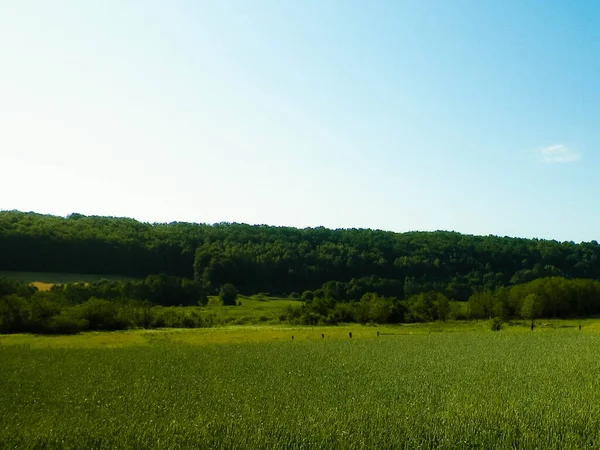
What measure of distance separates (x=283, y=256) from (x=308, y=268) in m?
7.06

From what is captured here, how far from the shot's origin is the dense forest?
112312 millimetres

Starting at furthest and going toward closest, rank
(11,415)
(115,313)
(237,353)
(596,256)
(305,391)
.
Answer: (596,256) < (115,313) < (237,353) < (305,391) < (11,415)

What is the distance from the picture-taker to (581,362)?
117ft

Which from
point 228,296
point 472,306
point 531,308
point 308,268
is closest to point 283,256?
point 308,268

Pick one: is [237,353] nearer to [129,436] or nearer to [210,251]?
[129,436]

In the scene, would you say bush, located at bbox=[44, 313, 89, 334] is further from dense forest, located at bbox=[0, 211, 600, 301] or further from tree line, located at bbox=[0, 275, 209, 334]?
dense forest, located at bbox=[0, 211, 600, 301]

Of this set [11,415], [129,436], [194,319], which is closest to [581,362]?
[129,436]

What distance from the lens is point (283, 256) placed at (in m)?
136

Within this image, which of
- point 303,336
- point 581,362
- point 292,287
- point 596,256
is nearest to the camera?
point 581,362

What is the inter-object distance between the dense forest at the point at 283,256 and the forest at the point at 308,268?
28 centimetres

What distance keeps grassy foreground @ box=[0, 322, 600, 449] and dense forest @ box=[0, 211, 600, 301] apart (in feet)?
234

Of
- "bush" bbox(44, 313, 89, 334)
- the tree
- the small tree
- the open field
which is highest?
the tree

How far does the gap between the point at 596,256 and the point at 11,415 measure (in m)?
156

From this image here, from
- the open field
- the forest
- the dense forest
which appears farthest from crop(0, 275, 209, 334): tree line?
the dense forest
